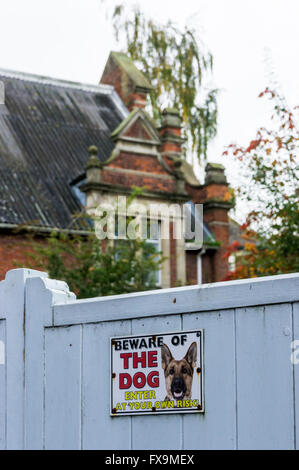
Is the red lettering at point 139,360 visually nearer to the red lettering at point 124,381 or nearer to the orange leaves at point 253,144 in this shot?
the red lettering at point 124,381

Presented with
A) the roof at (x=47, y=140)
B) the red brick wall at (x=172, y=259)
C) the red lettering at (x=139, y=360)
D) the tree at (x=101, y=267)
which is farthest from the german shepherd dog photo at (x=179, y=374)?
the red brick wall at (x=172, y=259)

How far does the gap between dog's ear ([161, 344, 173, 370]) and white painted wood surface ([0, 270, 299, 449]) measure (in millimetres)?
100

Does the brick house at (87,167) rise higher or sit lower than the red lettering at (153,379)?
higher

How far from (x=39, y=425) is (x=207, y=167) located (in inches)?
744

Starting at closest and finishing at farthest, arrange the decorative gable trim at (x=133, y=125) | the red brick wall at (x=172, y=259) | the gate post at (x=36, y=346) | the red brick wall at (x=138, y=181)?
the gate post at (x=36, y=346), the red brick wall at (x=138, y=181), the decorative gable trim at (x=133, y=125), the red brick wall at (x=172, y=259)

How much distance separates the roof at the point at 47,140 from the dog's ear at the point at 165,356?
47.6ft

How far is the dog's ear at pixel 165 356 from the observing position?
4.45 m

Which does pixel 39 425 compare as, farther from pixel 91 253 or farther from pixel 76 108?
pixel 76 108

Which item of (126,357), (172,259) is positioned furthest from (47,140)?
(126,357)

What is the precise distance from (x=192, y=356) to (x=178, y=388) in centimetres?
19

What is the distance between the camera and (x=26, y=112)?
22.9 m

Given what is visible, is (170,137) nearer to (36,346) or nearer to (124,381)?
(36,346)
